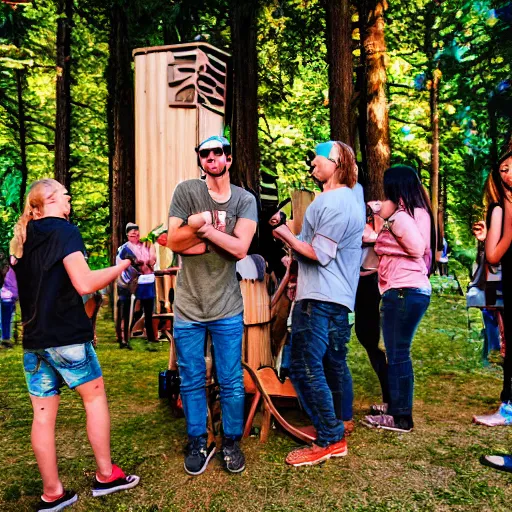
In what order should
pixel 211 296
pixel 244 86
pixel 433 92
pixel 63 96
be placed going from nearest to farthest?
pixel 211 296
pixel 244 86
pixel 63 96
pixel 433 92

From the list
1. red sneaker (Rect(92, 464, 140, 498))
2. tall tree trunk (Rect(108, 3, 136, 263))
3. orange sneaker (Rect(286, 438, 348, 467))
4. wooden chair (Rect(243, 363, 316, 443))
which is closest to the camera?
red sneaker (Rect(92, 464, 140, 498))

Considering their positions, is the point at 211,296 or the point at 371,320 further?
the point at 371,320

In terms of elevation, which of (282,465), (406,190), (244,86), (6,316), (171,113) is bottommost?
(282,465)

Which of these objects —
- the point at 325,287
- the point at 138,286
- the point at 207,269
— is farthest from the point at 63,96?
the point at 325,287

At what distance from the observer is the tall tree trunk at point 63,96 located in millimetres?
11703

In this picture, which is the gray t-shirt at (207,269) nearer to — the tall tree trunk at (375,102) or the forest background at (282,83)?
the forest background at (282,83)

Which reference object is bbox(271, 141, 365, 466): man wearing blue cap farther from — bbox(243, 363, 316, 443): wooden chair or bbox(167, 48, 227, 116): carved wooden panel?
bbox(167, 48, 227, 116): carved wooden panel

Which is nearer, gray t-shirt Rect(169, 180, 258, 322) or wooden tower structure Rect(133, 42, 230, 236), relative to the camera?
gray t-shirt Rect(169, 180, 258, 322)

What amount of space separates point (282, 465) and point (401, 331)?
122cm

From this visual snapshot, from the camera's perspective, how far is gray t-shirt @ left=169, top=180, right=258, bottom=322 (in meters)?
3.44

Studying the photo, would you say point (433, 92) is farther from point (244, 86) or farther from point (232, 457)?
point (232, 457)

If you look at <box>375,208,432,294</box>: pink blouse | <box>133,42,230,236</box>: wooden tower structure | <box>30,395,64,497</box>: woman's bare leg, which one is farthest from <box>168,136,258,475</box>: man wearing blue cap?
<box>133,42,230,236</box>: wooden tower structure

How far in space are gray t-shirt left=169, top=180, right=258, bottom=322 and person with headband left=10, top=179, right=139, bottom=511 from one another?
551 mm

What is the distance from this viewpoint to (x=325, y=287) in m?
3.53
